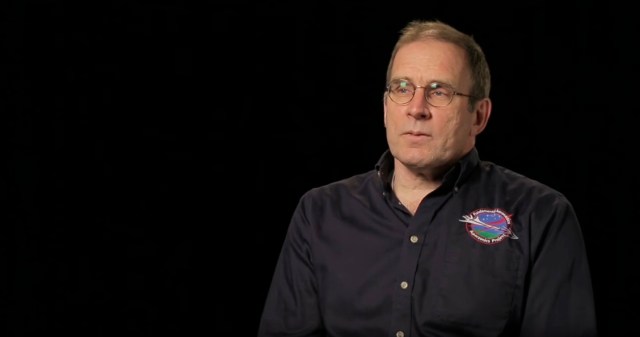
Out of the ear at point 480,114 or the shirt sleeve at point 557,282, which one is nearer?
the shirt sleeve at point 557,282

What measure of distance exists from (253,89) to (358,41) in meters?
0.48

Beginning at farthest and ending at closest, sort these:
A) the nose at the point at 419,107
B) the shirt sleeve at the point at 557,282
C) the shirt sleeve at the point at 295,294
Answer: the shirt sleeve at the point at 295,294, the nose at the point at 419,107, the shirt sleeve at the point at 557,282

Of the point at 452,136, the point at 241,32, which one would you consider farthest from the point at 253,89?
the point at 452,136

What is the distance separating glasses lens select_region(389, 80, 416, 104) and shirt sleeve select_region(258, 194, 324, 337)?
1.61 ft

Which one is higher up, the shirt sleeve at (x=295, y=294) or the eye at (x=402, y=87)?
the eye at (x=402, y=87)

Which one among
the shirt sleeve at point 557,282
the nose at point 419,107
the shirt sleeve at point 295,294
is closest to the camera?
the shirt sleeve at point 557,282

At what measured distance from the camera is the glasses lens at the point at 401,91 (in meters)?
2.45

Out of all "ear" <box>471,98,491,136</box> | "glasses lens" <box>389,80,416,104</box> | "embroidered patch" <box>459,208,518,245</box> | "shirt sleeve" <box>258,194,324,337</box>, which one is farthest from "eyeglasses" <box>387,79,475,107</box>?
"shirt sleeve" <box>258,194,324,337</box>

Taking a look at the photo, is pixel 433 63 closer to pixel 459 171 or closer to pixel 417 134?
pixel 417 134

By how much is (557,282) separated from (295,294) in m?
0.80

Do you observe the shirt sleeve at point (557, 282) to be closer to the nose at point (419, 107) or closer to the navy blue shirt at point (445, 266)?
the navy blue shirt at point (445, 266)

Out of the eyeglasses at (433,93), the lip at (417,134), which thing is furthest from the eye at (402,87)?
the lip at (417,134)

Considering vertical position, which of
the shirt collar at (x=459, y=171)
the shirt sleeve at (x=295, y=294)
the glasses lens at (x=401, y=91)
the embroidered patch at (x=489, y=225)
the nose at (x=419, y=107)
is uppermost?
the glasses lens at (x=401, y=91)

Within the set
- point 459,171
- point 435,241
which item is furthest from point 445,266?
point 459,171
